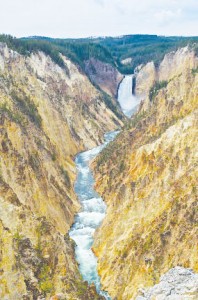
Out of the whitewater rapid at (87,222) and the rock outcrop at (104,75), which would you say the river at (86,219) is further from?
the rock outcrop at (104,75)

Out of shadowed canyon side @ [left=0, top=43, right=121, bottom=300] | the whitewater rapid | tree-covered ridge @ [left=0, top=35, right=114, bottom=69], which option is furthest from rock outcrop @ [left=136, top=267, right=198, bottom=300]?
tree-covered ridge @ [left=0, top=35, right=114, bottom=69]

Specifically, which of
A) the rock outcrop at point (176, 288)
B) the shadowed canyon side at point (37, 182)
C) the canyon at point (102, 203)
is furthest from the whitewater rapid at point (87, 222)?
the rock outcrop at point (176, 288)

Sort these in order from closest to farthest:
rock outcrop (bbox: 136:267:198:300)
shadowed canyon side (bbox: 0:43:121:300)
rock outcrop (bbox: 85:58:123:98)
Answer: rock outcrop (bbox: 136:267:198:300) → shadowed canyon side (bbox: 0:43:121:300) → rock outcrop (bbox: 85:58:123:98)

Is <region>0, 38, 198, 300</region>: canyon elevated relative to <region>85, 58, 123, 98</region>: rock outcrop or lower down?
lower down

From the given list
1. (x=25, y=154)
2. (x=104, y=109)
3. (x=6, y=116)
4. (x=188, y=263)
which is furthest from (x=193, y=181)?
(x=104, y=109)

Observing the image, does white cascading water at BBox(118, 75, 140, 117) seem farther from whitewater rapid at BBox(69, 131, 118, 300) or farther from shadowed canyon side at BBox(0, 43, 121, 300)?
whitewater rapid at BBox(69, 131, 118, 300)

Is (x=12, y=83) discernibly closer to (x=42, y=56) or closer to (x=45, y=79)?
(x=45, y=79)

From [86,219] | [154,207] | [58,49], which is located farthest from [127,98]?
[154,207]
